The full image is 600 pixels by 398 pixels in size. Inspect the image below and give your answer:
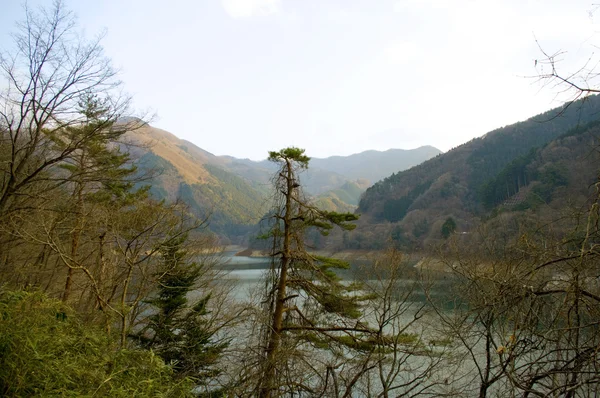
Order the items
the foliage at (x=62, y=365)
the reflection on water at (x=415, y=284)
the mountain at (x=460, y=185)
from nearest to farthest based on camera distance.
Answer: the foliage at (x=62, y=365), the reflection on water at (x=415, y=284), the mountain at (x=460, y=185)

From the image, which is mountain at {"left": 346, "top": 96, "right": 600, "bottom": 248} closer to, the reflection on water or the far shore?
the far shore

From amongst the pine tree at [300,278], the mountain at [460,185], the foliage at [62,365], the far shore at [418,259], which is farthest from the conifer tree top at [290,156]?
the mountain at [460,185]

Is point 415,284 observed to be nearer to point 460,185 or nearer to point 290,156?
point 290,156

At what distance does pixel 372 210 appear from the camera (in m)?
78.9

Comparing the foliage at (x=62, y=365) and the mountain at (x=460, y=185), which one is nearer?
the foliage at (x=62, y=365)

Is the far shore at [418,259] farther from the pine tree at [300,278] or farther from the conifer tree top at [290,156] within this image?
the conifer tree top at [290,156]

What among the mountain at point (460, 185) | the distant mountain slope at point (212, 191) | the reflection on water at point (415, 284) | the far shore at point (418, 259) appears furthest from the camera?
the distant mountain slope at point (212, 191)

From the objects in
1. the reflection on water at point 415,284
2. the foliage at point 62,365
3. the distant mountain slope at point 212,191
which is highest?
the distant mountain slope at point 212,191

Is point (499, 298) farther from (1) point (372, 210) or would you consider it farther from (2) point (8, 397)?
(1) point (372, 210)

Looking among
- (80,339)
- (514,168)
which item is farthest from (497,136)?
(80,339)

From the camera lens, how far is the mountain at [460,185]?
53750 mm

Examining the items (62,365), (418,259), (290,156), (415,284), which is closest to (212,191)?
(418,259)

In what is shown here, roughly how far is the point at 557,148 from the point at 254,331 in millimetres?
58809

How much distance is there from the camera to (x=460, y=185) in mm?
73000
